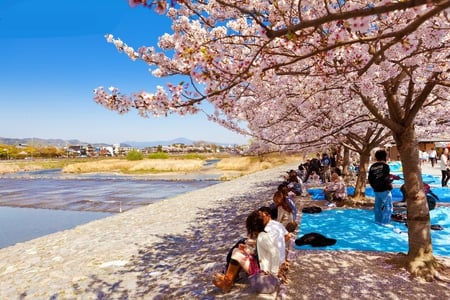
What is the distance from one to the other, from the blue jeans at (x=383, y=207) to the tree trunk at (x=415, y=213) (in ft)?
11.7

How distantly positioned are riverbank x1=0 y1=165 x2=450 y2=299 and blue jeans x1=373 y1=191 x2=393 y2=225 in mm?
2973

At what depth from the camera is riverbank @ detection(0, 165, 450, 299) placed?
17.8 ft

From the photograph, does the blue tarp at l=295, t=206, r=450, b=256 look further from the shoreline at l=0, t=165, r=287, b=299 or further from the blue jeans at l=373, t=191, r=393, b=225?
the shoreline at l=0, t=165, r=287, b=299

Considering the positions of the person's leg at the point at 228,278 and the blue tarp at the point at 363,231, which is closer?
the person's leg at the point at 228,278

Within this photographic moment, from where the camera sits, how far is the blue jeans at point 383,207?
9.63 metres

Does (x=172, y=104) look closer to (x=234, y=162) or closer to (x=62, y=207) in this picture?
(x=62, y=207)

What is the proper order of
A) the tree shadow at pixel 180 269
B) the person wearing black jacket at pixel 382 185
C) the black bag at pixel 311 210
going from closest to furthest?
the tree shadow at pixel 180 269
the person wearing black jacket at pixel 382 185
the black bag at pixel 311 210

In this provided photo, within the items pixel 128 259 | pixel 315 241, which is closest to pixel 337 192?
pixel 315 241

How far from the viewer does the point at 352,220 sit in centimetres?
1091

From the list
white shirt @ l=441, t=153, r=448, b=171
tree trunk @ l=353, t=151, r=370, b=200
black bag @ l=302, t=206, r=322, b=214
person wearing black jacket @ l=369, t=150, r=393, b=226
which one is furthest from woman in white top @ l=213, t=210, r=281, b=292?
white shirt @ l=441, t=153, r=448, b=171

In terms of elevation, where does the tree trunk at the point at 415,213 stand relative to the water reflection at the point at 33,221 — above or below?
above

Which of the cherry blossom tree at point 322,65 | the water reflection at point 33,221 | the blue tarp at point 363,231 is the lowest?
the water reflection at point 33,221

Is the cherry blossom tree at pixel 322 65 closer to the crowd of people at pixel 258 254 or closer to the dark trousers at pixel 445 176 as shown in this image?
the crowd of people at pixel 258 254

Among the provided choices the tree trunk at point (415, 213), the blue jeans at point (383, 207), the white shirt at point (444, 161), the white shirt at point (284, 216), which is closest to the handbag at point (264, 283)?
the tree trunk at point (415, 213)
